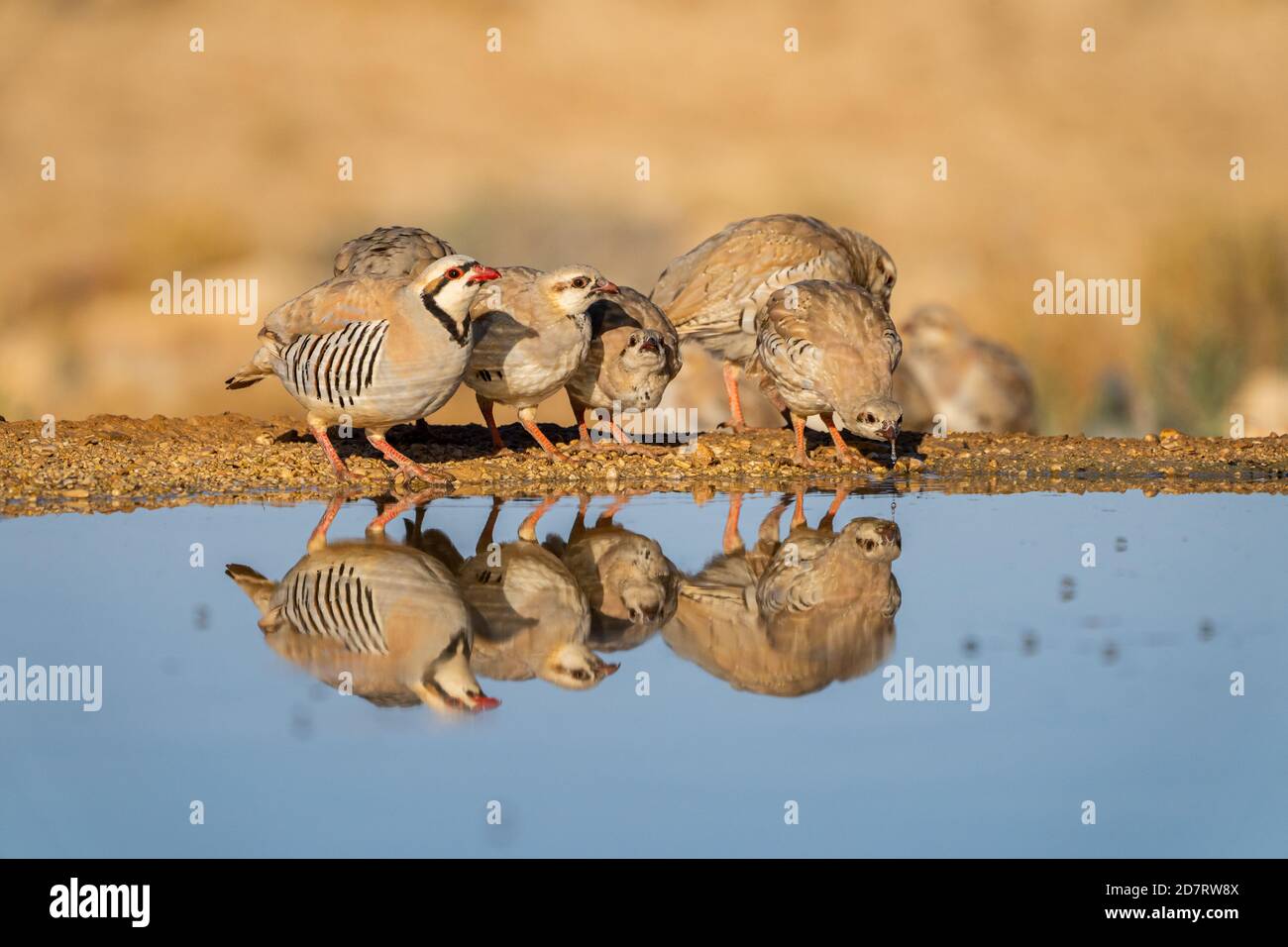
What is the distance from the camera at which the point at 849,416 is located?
11367mm

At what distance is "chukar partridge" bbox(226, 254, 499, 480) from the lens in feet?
35.2

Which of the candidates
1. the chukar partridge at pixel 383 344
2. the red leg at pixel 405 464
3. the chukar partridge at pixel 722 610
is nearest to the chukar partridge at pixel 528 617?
the chukar partridge at pixel 722 610

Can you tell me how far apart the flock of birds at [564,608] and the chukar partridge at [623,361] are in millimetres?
2855

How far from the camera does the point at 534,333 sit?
458 inches

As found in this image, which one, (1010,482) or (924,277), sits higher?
(924,277)

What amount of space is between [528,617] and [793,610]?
1076 mm

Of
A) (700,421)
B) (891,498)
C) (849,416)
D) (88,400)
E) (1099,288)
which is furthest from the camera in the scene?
(1099,288)

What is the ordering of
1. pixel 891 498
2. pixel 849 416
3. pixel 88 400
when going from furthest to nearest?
pixel 88 400
pixel 849 416
pixel 891 498

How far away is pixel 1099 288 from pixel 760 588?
36.9ft

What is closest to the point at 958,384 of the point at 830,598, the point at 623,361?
the point at 623,361

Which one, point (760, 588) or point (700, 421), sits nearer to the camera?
point (760, 588)

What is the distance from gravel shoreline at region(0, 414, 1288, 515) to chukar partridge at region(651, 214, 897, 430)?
897mm

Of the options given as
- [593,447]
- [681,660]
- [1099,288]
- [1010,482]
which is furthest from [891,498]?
[1099,288]

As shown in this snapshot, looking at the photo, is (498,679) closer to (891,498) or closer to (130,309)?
(891,498)
